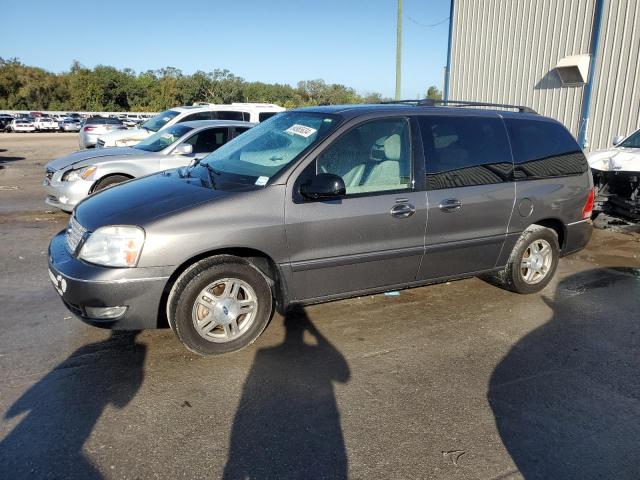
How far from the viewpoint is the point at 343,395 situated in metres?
3.26

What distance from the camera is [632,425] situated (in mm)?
2998

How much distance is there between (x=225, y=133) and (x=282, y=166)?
5.23m

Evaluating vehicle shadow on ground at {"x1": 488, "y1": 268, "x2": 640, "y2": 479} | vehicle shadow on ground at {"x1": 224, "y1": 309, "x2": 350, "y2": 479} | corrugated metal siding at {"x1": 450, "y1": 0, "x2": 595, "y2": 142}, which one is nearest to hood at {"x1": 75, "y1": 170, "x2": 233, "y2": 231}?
vehicle shadow on ground at {"x1": 224, "y1": 309, "x2": 350, "y2": 479}

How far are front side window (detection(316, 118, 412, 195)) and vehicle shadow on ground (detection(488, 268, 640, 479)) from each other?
1.64m

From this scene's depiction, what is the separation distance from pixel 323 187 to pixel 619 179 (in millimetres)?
6099

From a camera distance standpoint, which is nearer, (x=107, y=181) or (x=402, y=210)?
(x=402, y=210)

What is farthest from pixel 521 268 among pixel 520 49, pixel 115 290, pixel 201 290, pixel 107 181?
pixel 520 49

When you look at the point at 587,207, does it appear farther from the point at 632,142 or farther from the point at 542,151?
the point at 632,142

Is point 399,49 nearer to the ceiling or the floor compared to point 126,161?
nearer to the ceiling

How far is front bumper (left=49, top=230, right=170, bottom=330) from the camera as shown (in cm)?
335

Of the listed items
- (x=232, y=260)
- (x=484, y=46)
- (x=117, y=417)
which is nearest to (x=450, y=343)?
(x=232, y=260)

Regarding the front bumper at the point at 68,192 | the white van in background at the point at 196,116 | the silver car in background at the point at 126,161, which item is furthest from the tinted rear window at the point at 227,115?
the front bumper at the point at 68,192

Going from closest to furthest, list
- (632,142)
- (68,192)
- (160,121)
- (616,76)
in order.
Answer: (68,192)
(632,142)
(616,76)
(160,121)

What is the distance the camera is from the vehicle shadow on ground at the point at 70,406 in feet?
8.40
